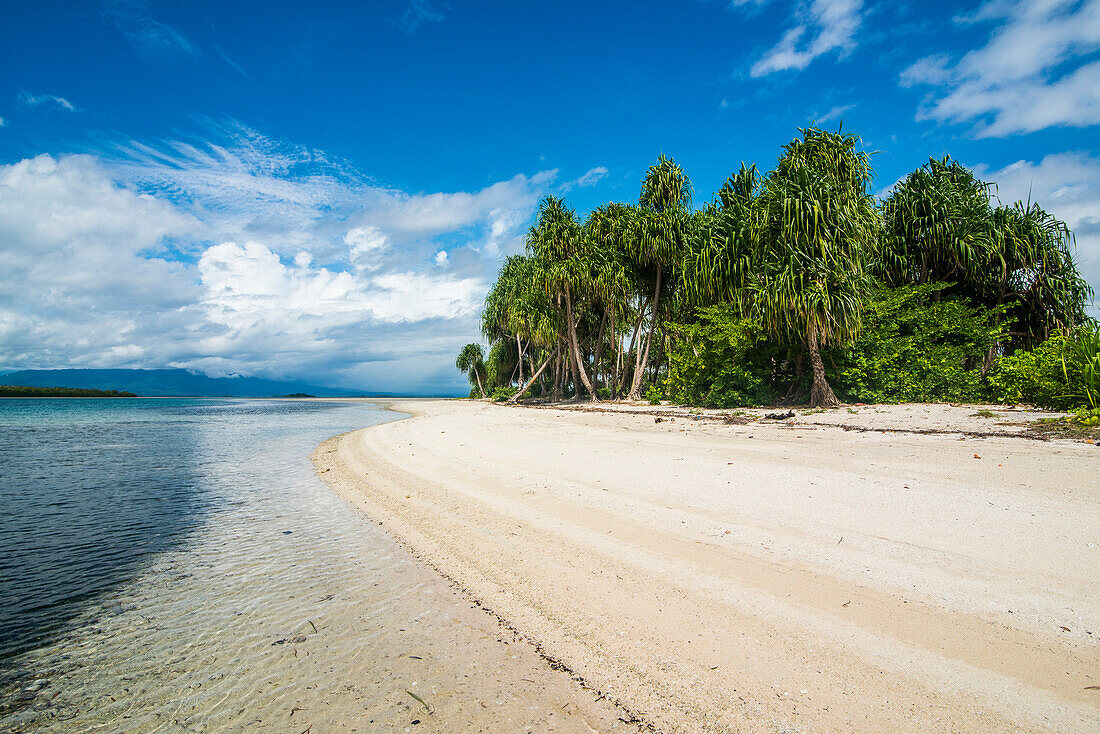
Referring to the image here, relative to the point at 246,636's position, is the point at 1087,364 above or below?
above

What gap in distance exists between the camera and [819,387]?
14.5 m

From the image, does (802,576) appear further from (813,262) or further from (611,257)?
(611,257)

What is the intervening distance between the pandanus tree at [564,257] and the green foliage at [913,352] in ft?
40.4

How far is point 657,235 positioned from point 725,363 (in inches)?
343

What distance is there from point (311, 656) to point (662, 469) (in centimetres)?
479

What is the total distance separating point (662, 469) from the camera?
257 inches

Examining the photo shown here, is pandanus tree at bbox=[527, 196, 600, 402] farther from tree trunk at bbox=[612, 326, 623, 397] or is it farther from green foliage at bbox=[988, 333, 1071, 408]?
green foliage at bbox=[988, 333, 1071, 408]

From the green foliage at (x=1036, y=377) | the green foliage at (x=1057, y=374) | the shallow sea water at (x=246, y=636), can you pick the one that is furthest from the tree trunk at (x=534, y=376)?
the shallow sea water at (x=246, y=636)

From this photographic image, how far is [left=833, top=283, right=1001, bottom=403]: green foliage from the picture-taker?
13664 mm

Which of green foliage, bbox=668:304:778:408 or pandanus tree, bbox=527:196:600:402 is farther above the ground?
pandanus tree, bbox=527:196:600:402

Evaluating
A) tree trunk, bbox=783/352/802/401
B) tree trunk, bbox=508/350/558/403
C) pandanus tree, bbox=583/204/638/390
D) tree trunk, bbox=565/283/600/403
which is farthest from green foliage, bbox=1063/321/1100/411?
tree trunk, bbox=508/350/558/403

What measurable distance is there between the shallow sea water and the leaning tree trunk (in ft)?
44.4

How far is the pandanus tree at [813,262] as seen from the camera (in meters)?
13.7

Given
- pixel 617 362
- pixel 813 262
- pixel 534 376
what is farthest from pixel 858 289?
pixel 534 376
